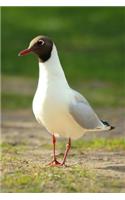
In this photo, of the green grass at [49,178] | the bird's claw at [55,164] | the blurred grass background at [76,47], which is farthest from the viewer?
the blurred grass background at [76,47]

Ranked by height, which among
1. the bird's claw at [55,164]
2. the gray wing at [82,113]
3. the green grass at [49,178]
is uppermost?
the gray wing at [82,113]

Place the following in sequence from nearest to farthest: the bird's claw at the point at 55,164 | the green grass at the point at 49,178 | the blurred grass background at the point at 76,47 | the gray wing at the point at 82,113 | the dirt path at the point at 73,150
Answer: the green grass at the point at 49,178
the dirt path at the point at 73,150
the gray wing at the point at 82,113
the bird's claw at the point at 55,164
the blurred grass background at the point at 76,47

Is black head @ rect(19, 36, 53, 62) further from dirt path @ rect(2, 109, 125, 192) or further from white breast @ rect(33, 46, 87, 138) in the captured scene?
dirt path @ rect(2, 109, 125, 192)

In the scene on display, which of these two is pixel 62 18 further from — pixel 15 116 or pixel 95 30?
pixel 15 116

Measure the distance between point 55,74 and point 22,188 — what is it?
159 cm

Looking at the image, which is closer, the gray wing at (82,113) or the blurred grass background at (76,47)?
the gray wing at (82,113)

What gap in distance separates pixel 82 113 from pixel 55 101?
1.62 feet

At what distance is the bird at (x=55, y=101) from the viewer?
8430 millimetres

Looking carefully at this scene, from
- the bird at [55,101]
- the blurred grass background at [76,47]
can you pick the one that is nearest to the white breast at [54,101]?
the bird at [55,101]

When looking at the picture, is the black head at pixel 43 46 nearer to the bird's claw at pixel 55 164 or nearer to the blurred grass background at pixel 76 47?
the bird's claw at pixel 55 164

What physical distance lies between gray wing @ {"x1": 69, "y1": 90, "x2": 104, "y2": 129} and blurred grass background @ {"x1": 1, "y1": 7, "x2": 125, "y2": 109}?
655 cm

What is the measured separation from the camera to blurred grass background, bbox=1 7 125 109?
57.8 ft

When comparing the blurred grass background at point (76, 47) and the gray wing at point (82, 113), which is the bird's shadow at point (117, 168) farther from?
the blurred grass background at point (76, 47)

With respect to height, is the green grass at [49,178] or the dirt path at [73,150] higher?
the green grass at [49,178]
